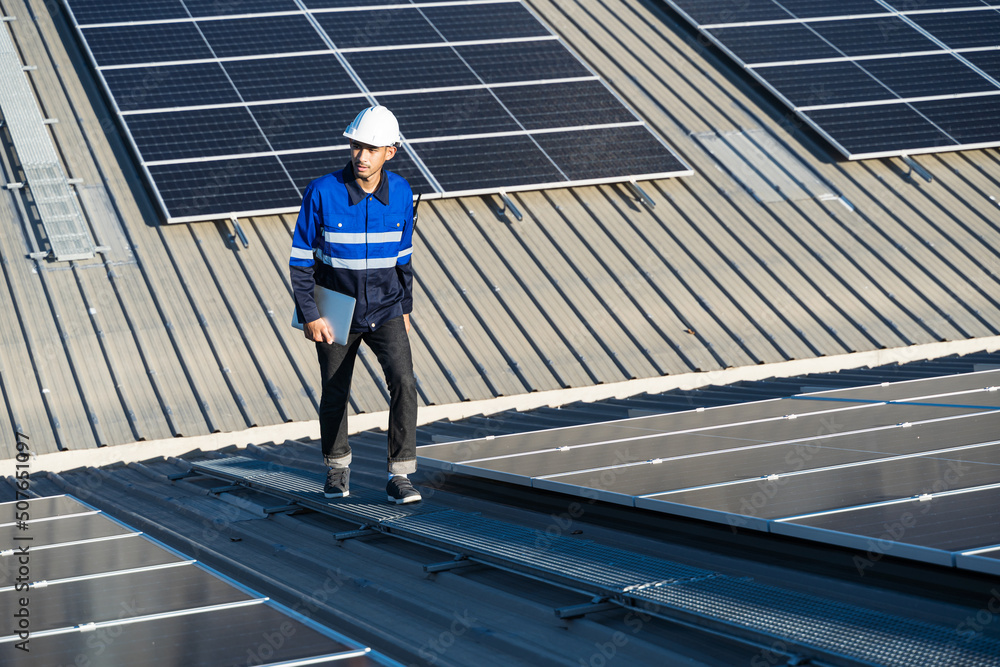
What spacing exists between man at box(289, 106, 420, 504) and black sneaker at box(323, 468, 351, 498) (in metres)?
0.32

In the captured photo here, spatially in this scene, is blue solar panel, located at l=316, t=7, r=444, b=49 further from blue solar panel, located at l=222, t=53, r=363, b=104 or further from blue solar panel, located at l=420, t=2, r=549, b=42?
blue solar panel, located at l=222, t=53, r=363, b=104

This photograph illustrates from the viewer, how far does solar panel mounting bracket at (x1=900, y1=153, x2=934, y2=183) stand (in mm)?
16344

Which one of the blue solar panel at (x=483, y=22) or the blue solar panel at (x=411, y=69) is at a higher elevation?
the blue solar panel at (x=483, y=22)

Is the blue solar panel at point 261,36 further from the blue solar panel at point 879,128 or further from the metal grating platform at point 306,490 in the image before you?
the metal grating platform at point 306,490

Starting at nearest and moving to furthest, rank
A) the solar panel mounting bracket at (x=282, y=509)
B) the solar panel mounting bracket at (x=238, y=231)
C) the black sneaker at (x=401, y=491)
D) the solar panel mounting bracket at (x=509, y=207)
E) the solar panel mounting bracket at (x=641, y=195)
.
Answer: the black sneaker at (x=401, y=491) → the solar panel mounting bracket at (x=282, y=509) → the solar panel mounting bracket at (x=238, y=231) → the solar panel mounting bracket at (x=509, y=207) → the solar panel mounting bracket at (x=641, y=195)

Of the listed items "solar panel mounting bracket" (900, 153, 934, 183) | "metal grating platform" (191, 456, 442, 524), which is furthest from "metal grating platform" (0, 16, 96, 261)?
"solar panel mounting bracket" (900, 153, 934, 183)

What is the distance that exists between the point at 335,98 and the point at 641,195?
4708 mm

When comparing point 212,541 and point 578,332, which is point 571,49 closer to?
point 578,332

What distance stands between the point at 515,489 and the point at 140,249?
24.5 ft

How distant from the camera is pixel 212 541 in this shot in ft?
22.7

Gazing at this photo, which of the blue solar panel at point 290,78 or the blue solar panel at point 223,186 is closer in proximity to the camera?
the blue solar panel at point 223,186

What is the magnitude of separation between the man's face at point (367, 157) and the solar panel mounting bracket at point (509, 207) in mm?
7715

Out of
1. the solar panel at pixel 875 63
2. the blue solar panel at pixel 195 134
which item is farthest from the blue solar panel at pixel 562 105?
the blue solar panel at pixel 195 134

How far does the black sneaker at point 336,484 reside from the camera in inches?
289
